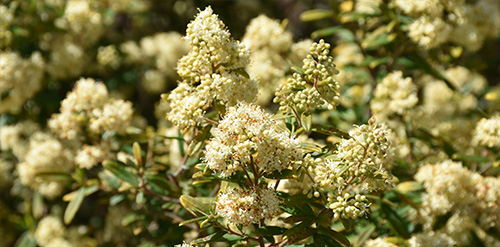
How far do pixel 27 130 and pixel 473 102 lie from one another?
482cm

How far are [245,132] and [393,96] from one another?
1929 millimetres

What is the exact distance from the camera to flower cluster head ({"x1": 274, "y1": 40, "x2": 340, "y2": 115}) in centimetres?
226

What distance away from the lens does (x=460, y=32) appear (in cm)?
425

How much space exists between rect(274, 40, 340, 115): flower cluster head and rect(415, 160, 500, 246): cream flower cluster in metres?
1.17

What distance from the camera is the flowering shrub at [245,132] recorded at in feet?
7.07

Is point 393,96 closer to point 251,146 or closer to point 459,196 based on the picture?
point 459,196

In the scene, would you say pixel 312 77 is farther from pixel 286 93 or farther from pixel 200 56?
pixel 200 56

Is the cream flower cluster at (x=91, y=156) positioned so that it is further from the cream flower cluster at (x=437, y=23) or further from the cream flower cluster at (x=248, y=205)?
the cream flower cluster at (x=437, y=23)

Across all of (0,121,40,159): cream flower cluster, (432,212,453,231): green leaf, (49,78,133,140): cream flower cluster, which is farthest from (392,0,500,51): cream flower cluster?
(0,121,40,159): cream flower cluster

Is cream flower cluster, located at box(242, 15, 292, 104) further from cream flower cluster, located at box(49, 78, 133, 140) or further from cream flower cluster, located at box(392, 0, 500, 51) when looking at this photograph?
cream flower cluster, located at box(49, 78, 133, 140)

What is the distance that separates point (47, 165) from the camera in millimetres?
3955

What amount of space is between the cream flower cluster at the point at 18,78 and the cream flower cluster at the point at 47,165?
480 millimetres

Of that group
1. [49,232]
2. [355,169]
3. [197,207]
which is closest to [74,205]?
[49,232]

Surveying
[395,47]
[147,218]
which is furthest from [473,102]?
[147,218]
